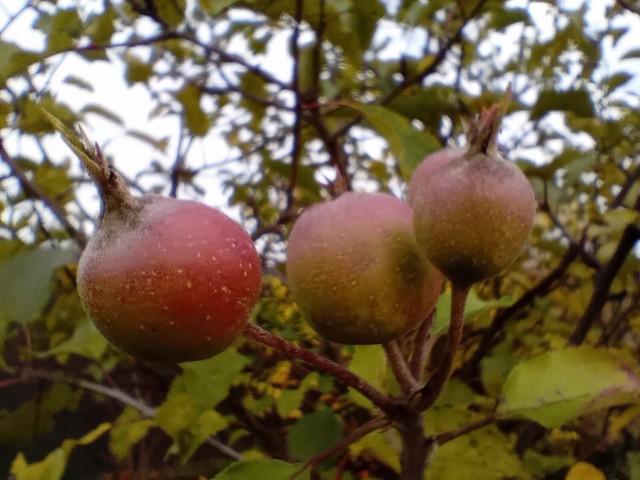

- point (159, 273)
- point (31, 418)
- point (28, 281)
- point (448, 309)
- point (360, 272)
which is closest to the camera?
point (159, 273)

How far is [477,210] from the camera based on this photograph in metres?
0.44

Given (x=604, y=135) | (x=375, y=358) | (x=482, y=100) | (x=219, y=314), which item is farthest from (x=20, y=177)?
(x=604, y=135)

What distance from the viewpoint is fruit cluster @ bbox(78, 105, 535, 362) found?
1.32ft

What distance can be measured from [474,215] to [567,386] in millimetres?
269

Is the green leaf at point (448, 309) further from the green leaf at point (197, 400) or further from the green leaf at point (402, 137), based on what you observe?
the green leaf at point (197, 400)

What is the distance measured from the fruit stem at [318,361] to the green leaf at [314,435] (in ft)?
1.81

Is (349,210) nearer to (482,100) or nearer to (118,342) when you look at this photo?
(118,342)

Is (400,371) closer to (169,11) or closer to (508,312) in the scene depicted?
(508,312)

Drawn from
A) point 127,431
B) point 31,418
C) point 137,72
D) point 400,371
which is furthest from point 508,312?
point 31,418

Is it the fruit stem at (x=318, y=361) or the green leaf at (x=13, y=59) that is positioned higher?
the green leaf at (x=13, y=59)

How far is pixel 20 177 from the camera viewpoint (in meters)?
1.08

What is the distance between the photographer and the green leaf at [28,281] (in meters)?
0.94

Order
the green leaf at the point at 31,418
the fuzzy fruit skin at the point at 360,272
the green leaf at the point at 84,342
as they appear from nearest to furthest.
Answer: the fuzzy fruit skin at the point at 360,272 → the green leaf at the point at 84,342 → the green leaf at the point at 31,418

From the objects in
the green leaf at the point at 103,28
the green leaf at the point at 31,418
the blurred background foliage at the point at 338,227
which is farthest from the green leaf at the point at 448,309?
the green leaf at the point at 31,418
